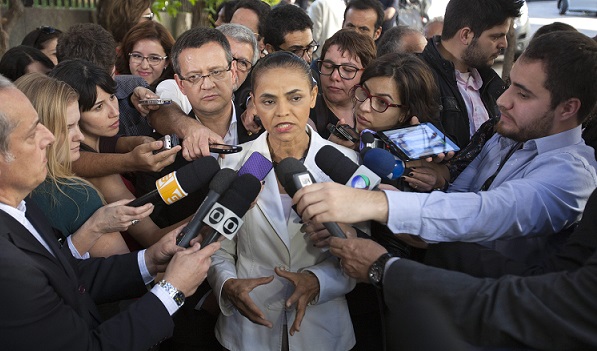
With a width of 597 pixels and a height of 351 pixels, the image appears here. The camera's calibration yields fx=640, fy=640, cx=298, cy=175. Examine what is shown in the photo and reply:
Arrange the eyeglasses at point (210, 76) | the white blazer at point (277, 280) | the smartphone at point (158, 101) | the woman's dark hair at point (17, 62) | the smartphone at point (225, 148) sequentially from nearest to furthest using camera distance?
the white blazer at point (277, 280) < the smartphone at point (225, 148) < the eyeglasses at point (210, 76) < the smartphone at point (158, 101) < the woman's dark hair at point (17, 62)

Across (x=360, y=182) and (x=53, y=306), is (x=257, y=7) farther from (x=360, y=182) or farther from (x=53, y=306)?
(x=53, y=306)

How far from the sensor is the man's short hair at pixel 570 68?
2.69 m

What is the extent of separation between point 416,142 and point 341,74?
1.42 m

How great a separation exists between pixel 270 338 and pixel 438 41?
2912 mm

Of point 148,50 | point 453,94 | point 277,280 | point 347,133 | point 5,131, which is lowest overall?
point 277,280

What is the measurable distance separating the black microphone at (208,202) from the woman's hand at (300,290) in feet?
1.46

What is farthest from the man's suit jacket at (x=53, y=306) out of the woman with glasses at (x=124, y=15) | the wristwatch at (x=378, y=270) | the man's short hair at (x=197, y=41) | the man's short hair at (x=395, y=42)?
the woman with glasses at (x=124, y=15)

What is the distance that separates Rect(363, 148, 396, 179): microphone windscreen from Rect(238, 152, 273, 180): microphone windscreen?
438 millimetres

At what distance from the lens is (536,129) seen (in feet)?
9.16

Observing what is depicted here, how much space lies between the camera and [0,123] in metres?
2.20

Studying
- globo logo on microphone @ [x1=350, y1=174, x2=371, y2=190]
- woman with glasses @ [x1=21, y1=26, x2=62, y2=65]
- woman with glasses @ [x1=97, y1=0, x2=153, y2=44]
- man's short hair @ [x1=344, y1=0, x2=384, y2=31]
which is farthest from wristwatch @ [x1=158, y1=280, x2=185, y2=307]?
man's short hair @ [x1=344, y1=0, x2=384, y2=31]

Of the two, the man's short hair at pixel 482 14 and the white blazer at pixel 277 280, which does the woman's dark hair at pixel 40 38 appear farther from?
the white blazer at pixel 277 280

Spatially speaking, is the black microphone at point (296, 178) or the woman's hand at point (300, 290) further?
the woman's hand at point (300, 290)

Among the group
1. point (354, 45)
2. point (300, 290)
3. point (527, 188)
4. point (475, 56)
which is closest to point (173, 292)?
point (300, 290)
